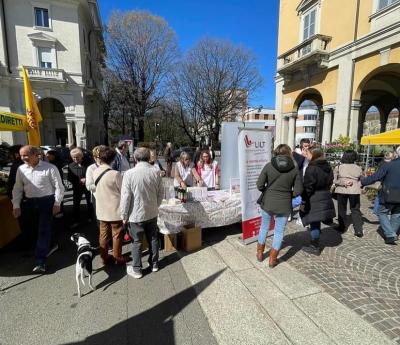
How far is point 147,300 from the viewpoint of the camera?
9.98 feet

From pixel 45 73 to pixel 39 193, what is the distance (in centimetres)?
2455

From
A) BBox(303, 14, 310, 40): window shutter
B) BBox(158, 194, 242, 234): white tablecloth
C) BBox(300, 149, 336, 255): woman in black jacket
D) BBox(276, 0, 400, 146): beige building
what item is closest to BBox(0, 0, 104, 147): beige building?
BBox(276, 0, 400, 146): beige building

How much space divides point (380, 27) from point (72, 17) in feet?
82.9

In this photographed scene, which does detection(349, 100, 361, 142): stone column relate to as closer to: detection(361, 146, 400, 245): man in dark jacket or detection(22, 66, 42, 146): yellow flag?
detection(361, 146, 400, 245): man in dark jacket

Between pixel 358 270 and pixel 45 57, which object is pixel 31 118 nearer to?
pixel 358 270

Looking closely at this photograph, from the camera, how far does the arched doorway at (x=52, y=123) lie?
89.4ft

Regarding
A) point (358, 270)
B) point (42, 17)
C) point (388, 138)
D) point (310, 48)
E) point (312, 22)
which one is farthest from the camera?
point (42, 17)

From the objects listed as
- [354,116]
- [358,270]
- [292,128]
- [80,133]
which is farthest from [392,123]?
[358,270]

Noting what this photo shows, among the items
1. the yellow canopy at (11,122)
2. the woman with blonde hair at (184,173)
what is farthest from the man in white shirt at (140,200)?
the yellow canopy at (11,122)

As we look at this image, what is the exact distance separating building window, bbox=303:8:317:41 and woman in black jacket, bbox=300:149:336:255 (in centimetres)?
1611

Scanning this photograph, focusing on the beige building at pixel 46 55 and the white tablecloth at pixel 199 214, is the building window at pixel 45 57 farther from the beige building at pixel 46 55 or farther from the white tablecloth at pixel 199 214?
the white tablecloth at pixel 199 214

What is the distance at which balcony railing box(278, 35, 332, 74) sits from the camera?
50.0ft

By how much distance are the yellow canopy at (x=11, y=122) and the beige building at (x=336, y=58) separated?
602 inches

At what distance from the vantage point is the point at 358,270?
3.73 meters
